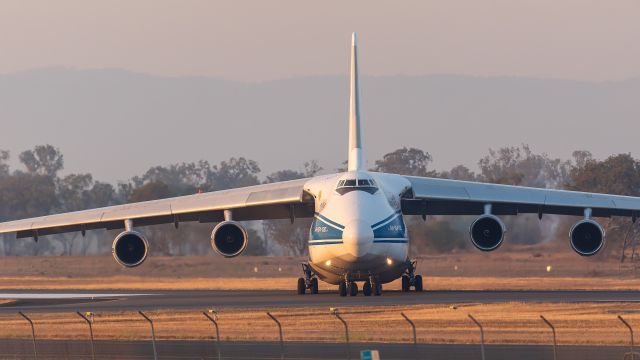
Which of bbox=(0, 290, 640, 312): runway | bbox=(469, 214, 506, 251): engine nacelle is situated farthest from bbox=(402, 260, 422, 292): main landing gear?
bbox=(469, 214, 506, 251): engine nacelle

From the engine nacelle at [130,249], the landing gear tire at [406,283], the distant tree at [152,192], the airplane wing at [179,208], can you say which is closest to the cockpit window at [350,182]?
the airplane wing at [179,208]

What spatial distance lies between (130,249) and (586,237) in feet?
40.8

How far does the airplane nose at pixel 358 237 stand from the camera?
3098 centimetres

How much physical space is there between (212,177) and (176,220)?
10622 cm

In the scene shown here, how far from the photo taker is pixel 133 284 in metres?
47.3

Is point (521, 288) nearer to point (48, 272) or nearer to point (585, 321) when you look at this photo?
point (585, 321)

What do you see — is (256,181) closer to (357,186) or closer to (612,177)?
(612,177)

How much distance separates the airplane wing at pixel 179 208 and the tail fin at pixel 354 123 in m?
1.79

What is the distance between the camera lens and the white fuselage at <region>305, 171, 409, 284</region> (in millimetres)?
31297

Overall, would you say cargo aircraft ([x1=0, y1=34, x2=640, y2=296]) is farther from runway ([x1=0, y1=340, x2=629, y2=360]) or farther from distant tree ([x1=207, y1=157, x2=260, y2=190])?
distant tree ([x1=207, y1=157, x2=260, y2=190])

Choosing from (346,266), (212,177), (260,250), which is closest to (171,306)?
(346,266)

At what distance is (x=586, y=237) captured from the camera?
116ft

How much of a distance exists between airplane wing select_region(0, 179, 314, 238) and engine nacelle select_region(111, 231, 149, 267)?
898 mm

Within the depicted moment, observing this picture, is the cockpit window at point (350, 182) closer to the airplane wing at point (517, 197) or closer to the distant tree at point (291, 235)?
the airplane wing at point (517, 197)
